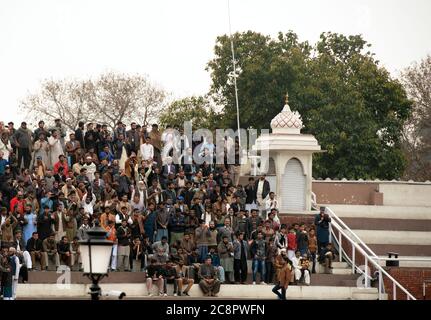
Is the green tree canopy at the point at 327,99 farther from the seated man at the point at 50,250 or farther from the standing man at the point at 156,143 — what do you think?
the seated man at the point at 50,250

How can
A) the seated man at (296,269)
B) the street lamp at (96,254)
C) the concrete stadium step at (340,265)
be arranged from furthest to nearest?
the concrete stadium step at (340,265), the seated man at (296,269), the street lamp at (96,254)

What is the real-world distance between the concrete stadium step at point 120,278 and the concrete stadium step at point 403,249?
3798 mm

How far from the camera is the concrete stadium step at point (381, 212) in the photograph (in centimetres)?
4328

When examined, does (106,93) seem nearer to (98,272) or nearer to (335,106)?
(335,106)

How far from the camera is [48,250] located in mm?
35406

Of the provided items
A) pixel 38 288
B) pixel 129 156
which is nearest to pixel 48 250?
pixel 38 288

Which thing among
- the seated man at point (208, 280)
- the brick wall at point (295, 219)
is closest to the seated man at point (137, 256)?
the seated man at point (208, 280)

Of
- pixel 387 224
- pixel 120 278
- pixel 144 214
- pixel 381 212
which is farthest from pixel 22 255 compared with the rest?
pixel 381 212

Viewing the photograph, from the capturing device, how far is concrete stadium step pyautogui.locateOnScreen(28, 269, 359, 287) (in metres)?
35.1

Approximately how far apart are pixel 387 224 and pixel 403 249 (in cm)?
111

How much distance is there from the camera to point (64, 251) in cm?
3550

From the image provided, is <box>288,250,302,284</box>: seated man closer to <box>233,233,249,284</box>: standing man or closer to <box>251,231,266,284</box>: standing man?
<box>251,231,266,284</box>: standing man

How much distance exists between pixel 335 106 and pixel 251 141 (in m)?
8.49

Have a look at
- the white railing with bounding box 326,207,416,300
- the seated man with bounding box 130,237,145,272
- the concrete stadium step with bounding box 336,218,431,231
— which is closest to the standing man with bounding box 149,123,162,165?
the seated man with bounding box 130,237,145,272
